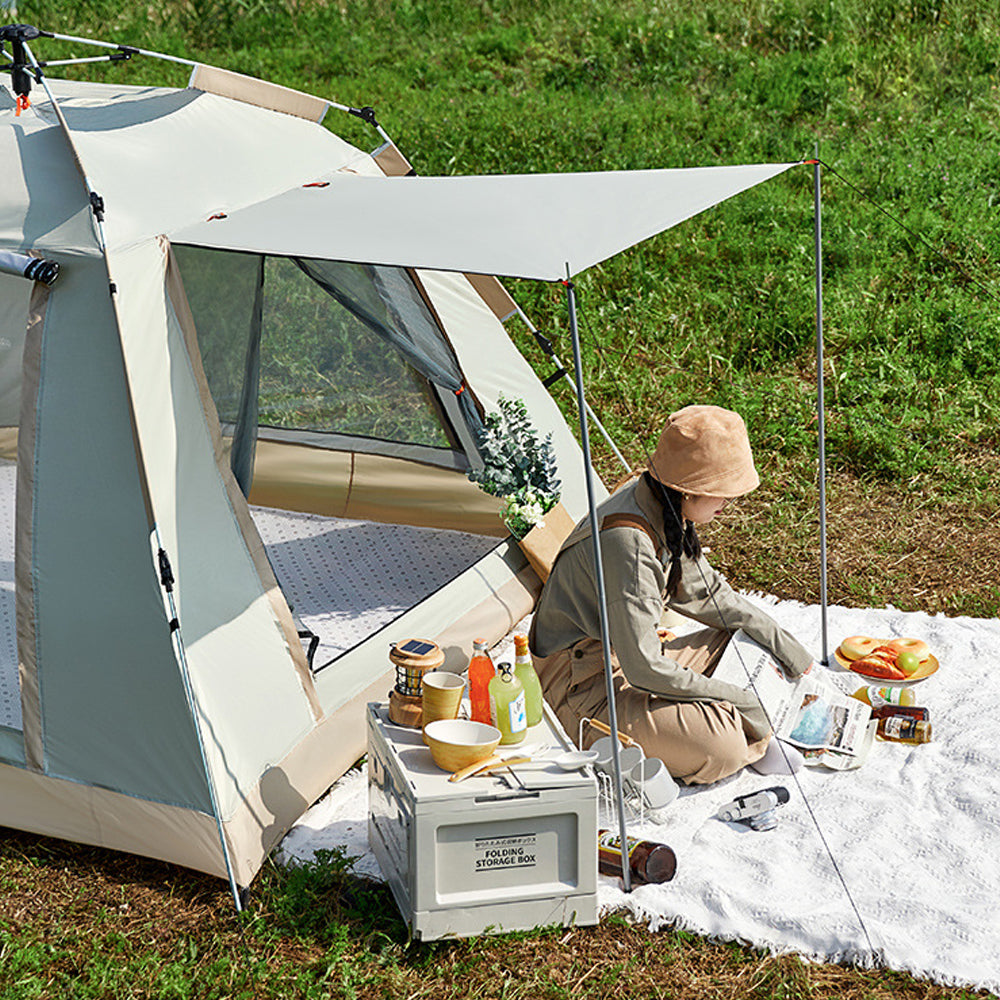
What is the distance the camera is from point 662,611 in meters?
3.73

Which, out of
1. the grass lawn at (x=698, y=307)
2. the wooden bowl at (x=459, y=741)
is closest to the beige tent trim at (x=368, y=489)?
the grass lawn at (x=698, y=307)

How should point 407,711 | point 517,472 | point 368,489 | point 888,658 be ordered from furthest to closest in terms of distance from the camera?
point 368,489, point 517,472, point 888,658, point 407,711

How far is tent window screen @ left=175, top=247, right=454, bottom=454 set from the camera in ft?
14.6

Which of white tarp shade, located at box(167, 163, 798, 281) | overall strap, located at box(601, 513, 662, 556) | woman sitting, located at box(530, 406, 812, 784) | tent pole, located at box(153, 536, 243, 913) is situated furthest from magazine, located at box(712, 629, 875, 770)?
tent pole, located at box(153, 536, 243, 913)

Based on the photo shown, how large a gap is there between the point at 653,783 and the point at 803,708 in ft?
2.18

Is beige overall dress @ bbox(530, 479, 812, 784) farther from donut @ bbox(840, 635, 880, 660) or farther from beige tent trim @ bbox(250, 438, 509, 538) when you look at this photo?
beige tent trim @ bbox(250, 438, 509, 538)

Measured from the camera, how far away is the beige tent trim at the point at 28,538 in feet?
11.5

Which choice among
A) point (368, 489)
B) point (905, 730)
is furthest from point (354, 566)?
point (905, 730)

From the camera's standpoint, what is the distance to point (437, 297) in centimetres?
492

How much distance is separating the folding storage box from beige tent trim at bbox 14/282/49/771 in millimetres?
1064

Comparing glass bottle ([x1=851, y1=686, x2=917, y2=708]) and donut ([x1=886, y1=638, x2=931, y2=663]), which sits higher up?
donut ([x1=886, y1=638, x2=931, y2=663])

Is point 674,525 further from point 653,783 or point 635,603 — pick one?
point 653,783

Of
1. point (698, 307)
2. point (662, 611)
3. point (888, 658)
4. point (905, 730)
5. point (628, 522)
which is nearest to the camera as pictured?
point (628, 522)

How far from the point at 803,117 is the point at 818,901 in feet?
21.7
